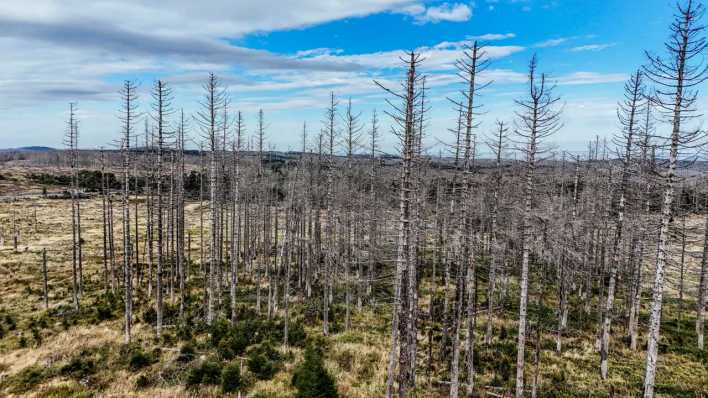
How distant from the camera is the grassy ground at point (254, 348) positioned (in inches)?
696

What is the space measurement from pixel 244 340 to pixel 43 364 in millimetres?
9748

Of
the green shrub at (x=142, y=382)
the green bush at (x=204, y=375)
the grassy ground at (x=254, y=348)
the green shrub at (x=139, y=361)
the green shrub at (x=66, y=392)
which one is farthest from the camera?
the green shrub at (x=139, y=361)

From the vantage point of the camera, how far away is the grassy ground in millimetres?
17688

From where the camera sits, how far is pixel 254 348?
2219 cm

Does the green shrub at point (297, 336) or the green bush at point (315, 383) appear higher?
the green bush at point (315, 383)

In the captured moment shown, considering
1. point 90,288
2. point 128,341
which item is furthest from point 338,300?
point 90,288

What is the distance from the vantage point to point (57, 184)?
3954 inches

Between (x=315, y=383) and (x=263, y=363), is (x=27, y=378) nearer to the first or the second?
(x=263, y=363)

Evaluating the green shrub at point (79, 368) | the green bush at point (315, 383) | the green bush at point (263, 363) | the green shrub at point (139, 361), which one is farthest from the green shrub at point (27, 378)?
the green bush at point (315, 383)

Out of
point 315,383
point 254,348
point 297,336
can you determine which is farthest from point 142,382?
point 315,383

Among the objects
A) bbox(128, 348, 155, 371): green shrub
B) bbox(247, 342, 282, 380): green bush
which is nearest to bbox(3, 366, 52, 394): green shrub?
bbox(128, 348, 155, 371): green shrub

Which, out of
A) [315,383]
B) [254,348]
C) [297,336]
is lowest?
[297,336]

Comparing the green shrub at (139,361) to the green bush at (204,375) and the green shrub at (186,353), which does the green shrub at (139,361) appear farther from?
the green bush at (204,375)

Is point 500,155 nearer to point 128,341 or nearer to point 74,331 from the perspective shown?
point 128,341
